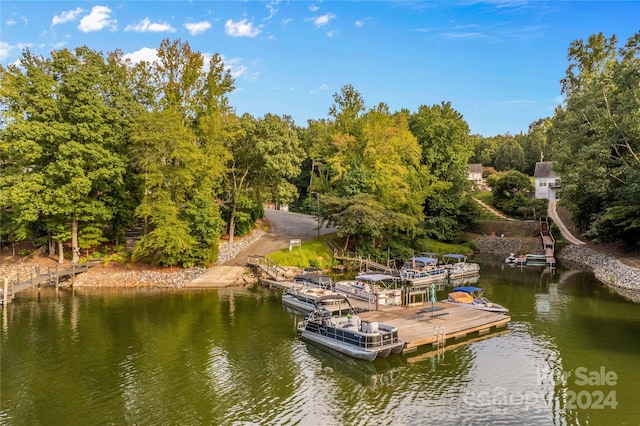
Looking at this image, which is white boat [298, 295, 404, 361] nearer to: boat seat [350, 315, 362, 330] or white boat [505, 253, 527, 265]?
boat seat [350, 315, 362, 330]

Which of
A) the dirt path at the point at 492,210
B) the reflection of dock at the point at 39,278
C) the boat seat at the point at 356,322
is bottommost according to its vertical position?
the boat seat at the point at 356,322

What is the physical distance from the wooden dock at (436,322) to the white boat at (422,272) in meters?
13.0

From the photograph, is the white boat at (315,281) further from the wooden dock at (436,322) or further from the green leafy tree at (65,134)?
the green leafy tree at (65,134)

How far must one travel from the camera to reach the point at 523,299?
38.0m

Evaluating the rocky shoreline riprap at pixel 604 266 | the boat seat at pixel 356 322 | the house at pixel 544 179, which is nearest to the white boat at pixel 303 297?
the boat seat at pixel 356 322

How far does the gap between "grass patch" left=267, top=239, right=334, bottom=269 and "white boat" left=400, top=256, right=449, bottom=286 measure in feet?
30.6

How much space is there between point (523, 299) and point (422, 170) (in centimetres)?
2807

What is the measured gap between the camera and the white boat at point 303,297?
113 ft

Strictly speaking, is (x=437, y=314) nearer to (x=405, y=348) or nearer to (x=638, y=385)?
(x=405, y=348)

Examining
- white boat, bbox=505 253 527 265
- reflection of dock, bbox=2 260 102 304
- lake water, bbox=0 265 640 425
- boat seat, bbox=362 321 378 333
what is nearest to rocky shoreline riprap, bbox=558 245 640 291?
white boat, bbox=505 253 527 265

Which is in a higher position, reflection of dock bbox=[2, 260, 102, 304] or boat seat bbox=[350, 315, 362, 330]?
reflection of dock bbox=[2, 260, 102, 304]

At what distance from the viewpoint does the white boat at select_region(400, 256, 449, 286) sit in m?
46.6

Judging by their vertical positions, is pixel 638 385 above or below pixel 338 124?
below

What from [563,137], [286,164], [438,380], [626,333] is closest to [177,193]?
[286,164]
